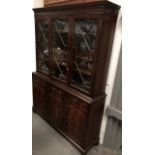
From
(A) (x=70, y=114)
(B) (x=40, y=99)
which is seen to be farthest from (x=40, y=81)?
(A) (x=70, y=114)

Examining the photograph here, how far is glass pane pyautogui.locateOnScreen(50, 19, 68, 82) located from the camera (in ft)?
6.97

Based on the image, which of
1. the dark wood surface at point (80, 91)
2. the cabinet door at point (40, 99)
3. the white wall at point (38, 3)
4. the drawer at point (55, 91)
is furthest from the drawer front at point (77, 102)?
the white wall at point (38, 3)

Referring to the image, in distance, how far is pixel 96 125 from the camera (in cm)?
212

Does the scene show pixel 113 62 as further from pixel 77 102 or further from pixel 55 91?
pixel 55 91

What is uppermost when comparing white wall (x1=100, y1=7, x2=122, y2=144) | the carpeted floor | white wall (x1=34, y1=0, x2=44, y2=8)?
white wall (x1=34, y1=0, x2=44, y2=8)

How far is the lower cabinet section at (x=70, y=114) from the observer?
193cm

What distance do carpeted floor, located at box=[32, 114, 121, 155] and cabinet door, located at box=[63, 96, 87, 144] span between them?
7.4 inches

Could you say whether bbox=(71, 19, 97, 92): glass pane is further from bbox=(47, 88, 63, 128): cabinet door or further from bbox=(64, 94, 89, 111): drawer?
bbox=(47, 88, 63, 128): cabinet door

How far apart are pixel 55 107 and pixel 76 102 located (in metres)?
0.61

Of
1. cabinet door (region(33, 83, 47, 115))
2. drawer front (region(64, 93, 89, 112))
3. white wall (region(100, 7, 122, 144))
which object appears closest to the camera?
white wall (region(100, 7, 122, 144))

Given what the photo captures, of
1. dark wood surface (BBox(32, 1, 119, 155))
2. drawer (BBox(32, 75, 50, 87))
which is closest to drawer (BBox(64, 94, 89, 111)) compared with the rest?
dark wood surface (BBox(32, 1, 119, 155))

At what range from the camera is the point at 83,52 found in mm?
1898
